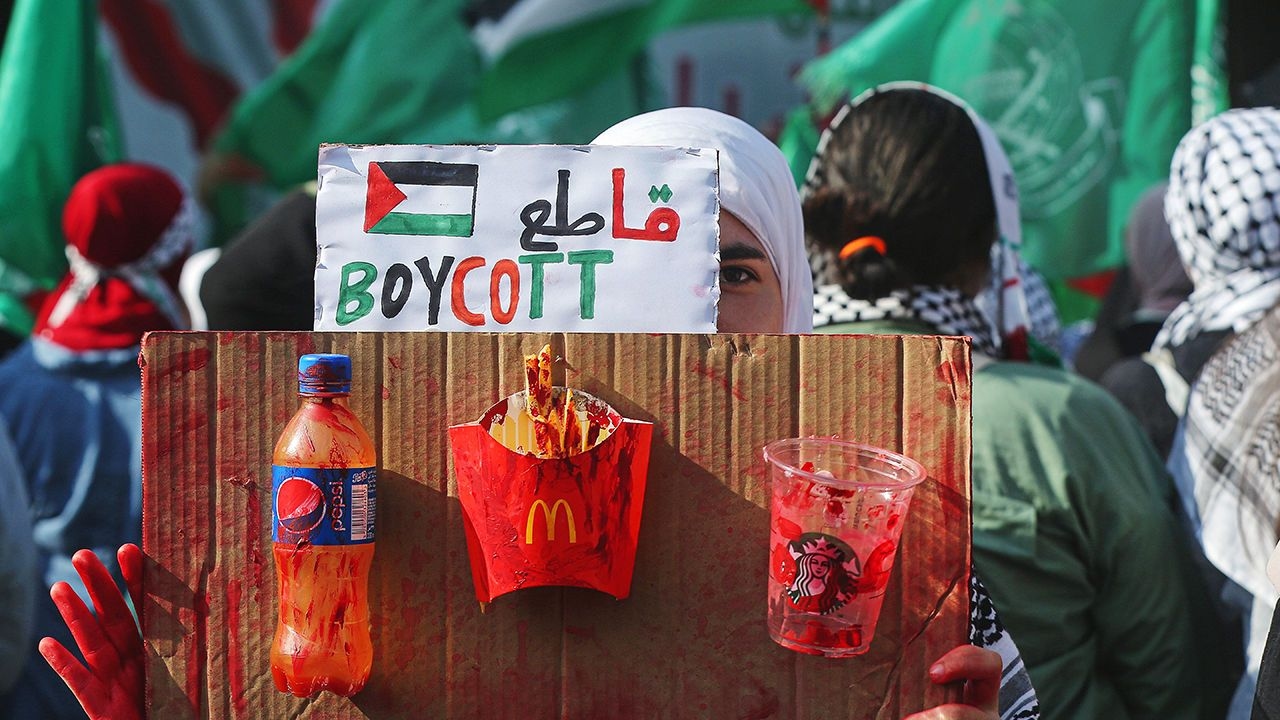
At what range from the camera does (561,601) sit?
4.60 ft

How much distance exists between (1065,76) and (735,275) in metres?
4.38

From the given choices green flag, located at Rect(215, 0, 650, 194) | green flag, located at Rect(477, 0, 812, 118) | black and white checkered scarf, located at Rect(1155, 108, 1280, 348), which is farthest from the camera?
green flag, located at Rect(215, 0, 650, 194)

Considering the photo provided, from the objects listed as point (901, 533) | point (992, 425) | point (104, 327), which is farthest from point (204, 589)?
point (104, 327)

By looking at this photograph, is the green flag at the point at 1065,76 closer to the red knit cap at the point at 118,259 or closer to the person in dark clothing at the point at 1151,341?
the person in dark clothing at the point at 1151,341

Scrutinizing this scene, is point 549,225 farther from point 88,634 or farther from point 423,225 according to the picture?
point 88,634

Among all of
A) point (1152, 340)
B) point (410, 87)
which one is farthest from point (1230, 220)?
point (410, 87)

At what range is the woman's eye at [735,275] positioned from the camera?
1766 millimetres

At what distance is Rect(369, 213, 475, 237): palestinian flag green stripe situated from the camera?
1479 mm

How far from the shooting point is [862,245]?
2449 mm

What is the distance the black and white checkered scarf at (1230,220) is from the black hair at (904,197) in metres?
0.74

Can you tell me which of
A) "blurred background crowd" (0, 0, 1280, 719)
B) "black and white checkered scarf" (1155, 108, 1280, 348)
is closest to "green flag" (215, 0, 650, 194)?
"blurred background crowd" (0, 0, 1280, 719)

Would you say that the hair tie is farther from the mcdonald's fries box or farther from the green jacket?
the mcdonald's fries box

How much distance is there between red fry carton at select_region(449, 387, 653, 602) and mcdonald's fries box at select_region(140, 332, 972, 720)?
19mm

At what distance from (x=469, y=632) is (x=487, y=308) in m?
0.39
